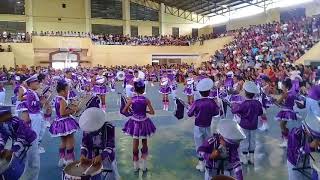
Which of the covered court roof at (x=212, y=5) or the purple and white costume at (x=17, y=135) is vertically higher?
the covered court roof at (x=212, y=5)

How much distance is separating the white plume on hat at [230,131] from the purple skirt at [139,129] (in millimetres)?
2730

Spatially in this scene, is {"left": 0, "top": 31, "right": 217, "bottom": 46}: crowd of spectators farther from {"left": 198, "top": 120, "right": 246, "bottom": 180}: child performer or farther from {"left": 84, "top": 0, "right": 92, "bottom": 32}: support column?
{"left": 198, "top": 120, "right": 246, "bottom": 180}: child performer

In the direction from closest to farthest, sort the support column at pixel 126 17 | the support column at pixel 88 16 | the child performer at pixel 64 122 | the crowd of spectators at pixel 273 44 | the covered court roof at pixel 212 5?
the child performer at pixel 64 122 → the crowd of spectators at pixel 273 44 → the covered court roof at pixel 212 5 → the support column at pixel 88 16 → the support column at pixel 126 17

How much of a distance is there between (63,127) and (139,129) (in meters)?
1.30

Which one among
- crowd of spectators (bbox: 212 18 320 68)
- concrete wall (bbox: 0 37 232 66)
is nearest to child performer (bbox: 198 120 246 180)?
crowd of spectators (bbox: 212 18 320 68)

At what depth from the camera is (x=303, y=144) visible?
375cm

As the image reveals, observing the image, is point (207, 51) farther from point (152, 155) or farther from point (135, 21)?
point (152, 155)

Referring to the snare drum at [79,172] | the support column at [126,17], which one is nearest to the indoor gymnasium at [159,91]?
the snare drum at [79,172]

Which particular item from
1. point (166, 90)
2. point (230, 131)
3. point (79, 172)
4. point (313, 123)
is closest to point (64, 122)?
point (79, 172)

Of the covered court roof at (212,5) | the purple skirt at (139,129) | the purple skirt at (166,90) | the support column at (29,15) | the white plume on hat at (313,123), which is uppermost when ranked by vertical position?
the covered court roof at (212,5)

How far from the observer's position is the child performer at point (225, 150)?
141 inches

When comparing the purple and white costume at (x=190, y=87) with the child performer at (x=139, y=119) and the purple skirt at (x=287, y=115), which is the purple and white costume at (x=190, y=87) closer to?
the purple skirt at (x=287, y=115)

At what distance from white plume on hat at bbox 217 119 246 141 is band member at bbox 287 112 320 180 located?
0.62m

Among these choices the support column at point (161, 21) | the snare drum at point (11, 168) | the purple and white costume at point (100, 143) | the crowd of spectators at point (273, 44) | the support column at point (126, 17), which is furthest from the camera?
the support column at point (161, 21)
